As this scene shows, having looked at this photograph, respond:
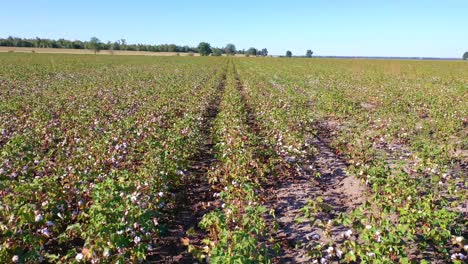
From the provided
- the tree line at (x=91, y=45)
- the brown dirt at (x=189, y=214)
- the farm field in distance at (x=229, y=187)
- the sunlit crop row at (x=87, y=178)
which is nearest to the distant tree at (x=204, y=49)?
the tree line at (x=91, y=45)

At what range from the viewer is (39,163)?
6.10m

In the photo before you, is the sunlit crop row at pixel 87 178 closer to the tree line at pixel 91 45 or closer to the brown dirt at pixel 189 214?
the brown dirt at pixel 189 214

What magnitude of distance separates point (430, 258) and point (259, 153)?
419 centimetres

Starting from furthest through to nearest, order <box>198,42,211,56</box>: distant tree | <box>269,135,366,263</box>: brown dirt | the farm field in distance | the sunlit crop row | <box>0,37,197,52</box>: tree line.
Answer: <box>198,42,211,56</box>: distant tree → <box>0,37,197,52</box>: tree line → <box>269,135,366,263</box>: brown dirt → the farm field in distance → the sunlit crop row

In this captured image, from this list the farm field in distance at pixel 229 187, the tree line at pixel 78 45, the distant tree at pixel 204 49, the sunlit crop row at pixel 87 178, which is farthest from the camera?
the distant tree at pixel 204 49

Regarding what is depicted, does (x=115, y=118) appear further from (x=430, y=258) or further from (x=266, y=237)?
(x=430, y=258)

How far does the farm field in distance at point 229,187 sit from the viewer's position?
3953 mm

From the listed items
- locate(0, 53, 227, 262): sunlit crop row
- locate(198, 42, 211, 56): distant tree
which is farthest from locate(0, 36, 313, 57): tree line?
locate(0, 53, 227, 262): sunlit crop row

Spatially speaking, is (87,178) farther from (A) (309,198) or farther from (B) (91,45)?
(B) (91,45)

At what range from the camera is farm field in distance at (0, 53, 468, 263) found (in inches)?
156

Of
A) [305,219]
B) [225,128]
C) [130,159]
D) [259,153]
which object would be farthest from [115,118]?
[305,219]

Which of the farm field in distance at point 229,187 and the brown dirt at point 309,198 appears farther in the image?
the brown dirt at point 309,198

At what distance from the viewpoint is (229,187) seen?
17.5ft

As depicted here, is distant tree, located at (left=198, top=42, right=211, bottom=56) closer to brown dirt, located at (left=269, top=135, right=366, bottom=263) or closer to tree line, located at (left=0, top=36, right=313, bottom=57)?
tree line, located at (left=0, top=36, right=313, bottom=57)
